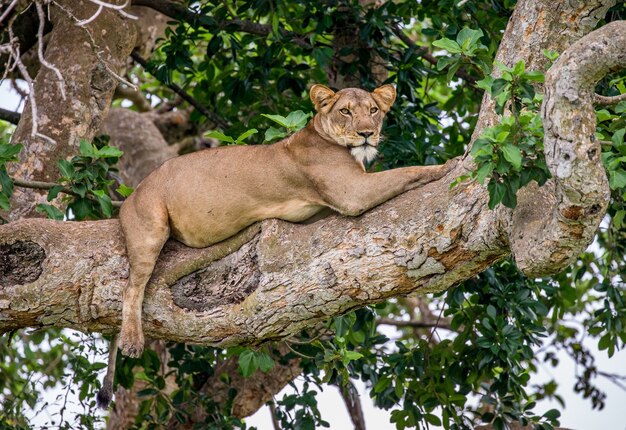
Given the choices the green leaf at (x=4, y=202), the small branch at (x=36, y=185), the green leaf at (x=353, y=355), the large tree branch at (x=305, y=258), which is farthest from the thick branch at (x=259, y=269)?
the green leaf at (x=353, y=355)

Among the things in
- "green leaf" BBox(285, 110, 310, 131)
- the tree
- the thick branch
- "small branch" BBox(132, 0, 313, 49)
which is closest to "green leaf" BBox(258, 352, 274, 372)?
the tree

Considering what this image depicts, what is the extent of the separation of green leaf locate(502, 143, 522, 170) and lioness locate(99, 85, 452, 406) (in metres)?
1.40

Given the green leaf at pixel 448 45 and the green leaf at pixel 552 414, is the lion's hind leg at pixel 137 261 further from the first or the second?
the green leaf at pixel 552 414

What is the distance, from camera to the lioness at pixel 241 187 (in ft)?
18.1

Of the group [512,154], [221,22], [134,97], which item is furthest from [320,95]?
[134,97]

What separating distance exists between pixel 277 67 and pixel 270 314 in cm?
342

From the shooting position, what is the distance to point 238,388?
8.26 meters

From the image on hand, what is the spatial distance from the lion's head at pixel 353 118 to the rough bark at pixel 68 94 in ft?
4.76

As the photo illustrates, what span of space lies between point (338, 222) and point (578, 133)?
1.60 meters

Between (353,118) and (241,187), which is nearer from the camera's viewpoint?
(241,187)

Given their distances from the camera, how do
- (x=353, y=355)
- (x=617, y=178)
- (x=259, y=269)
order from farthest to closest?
(x=353, y=355), (x=259, y=269), (x=617, y=178)

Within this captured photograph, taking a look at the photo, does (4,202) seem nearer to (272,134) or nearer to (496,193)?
(272,134)

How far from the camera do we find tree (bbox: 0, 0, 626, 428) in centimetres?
423

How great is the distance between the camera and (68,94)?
6777 mm
